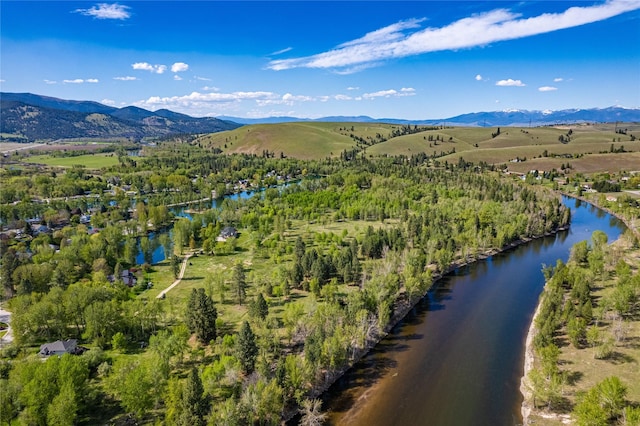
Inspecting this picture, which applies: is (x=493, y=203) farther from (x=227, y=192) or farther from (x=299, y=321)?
(x=227, y=192)

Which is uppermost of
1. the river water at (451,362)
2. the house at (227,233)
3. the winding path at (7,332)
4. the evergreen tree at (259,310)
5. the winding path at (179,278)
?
the house at (227,233)

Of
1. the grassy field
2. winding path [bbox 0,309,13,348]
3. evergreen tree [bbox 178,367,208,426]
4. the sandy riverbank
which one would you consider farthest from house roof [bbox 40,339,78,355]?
the sandy riverbank

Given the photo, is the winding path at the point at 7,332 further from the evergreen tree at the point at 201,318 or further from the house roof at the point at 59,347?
the evergreen tree at the point at 201,318

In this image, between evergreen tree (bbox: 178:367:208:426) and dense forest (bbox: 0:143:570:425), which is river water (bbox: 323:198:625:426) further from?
evergreen tree (bbox: 178:367:208:426)

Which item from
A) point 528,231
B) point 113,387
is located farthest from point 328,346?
point 528,231

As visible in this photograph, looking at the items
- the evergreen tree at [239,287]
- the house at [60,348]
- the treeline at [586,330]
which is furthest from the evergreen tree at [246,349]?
the treeline at [586,330]
